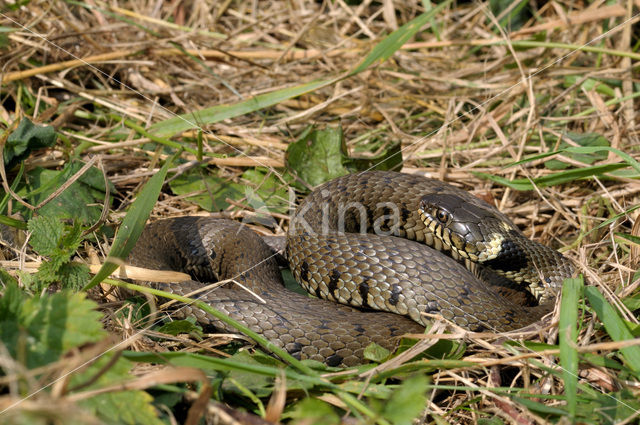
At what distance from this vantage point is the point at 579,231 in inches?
154

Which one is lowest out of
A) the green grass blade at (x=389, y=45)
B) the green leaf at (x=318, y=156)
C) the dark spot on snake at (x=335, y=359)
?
the dark spot on snake at (x=335, y=359)

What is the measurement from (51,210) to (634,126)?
426 centimetres

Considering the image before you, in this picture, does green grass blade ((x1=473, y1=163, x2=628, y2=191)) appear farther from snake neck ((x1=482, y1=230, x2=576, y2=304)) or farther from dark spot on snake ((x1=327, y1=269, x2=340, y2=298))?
dark spot on snake ((x1=327, y1=269, x2=340, y2=298))

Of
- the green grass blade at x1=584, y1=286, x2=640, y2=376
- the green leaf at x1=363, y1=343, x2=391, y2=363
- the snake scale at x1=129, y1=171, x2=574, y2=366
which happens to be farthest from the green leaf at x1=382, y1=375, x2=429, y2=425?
the snake scale at x1=129, y1=171, x2=574, y2=366

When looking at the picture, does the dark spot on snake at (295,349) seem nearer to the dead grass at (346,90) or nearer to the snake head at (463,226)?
the snake head at (463,226)

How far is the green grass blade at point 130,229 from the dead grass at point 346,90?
3.29 feet

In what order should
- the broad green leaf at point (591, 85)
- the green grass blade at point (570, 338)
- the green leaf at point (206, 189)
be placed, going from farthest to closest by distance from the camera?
the broad green leaf at point (591, 85)
the green leaf at point (206, 189)
the green grass blade at point (570, 338)

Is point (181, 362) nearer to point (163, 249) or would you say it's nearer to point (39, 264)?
point (39, 264)

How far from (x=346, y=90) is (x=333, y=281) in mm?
2390

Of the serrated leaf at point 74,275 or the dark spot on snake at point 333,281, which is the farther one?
the dark spot on snake at point 333,281

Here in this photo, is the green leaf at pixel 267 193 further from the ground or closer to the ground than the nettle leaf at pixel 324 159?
closer to the ground

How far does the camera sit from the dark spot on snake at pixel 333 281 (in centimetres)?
339

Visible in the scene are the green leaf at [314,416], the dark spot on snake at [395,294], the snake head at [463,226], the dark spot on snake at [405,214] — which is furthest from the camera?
the dark spot on snake at [405,214]

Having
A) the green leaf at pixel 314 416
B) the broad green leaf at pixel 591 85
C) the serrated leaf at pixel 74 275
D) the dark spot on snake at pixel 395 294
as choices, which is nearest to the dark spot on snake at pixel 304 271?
the dark spot on snake at pixel 395 294
